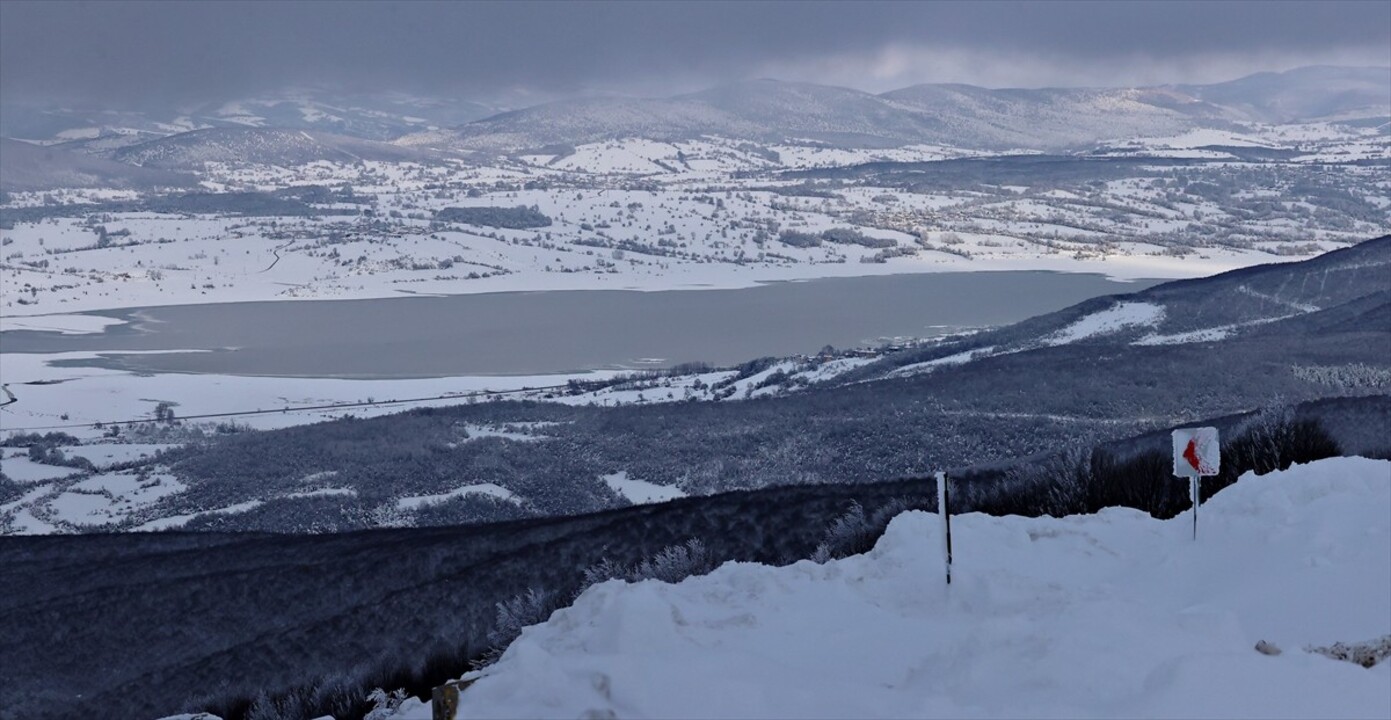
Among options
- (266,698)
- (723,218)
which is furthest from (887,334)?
(723,218)

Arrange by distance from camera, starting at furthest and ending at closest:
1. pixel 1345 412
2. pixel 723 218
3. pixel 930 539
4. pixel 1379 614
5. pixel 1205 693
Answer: pixel 723 218, pixel 1345 412, pixel 930 539, pixel 1379 614, pixel 1205 693

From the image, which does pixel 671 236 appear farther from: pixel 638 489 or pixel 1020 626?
pixel 1020 626

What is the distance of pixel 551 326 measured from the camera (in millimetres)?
51719

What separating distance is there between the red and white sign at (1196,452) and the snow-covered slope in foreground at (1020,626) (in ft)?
1.42

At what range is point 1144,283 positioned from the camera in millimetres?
61156

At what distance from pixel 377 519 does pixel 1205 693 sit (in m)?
17.3

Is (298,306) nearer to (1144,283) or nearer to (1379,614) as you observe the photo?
(1144,283)

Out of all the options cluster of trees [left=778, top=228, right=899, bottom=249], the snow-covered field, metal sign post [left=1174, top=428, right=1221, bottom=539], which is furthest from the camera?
cluster of trees [left=778, top=228, right=899, bottom=249]

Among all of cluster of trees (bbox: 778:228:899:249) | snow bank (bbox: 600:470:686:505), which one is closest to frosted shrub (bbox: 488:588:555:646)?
snow bank (bbox: 600:470:686:505)

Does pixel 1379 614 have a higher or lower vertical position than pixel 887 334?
higher

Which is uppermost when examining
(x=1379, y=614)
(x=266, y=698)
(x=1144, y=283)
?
(x=1379, y=614)

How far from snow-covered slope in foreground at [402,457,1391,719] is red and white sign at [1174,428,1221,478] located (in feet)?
1.42

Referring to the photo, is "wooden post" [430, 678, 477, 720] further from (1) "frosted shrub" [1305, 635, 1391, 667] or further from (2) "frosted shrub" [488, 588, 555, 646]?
(1) "frosted shrub" [1305, 635, 1391, 667]

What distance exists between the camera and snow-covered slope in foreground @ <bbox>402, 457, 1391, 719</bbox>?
5227 millimetres
